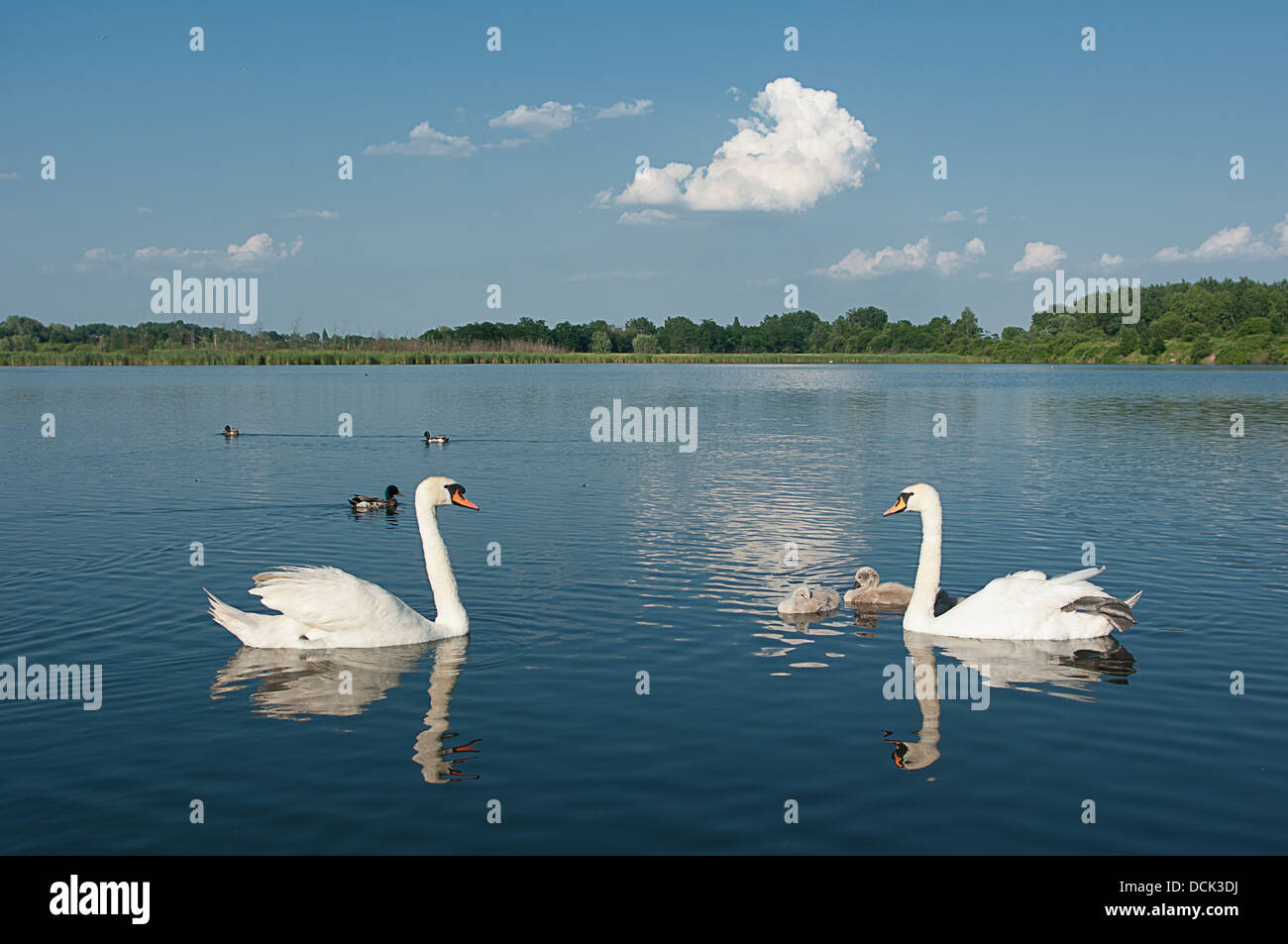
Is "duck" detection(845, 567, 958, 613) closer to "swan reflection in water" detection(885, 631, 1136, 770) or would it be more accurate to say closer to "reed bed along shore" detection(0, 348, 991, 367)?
"swan reflection in water" detection(885, 631, 1136, 770)

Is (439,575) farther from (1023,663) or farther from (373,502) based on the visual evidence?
(373,502)

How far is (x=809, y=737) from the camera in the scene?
813 centimetres

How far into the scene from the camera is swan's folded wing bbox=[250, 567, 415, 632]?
33.6ft

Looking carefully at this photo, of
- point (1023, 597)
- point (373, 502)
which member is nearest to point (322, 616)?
point (1023, 597)

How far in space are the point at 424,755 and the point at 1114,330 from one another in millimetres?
179446

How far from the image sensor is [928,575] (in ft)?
37.4

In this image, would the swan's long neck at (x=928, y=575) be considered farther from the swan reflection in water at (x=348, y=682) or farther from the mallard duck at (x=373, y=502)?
the mallard duck at (x=373, y=502)

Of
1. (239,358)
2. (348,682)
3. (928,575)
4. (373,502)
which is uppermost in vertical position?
(239,358)

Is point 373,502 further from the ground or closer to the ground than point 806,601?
further from the ground

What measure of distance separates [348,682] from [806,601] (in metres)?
5.16

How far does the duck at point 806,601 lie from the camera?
39.1 feet

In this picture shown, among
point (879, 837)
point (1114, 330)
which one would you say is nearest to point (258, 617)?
point (879, 837)
